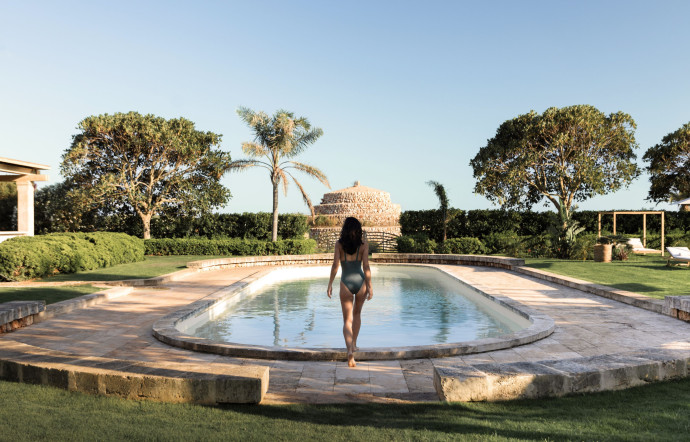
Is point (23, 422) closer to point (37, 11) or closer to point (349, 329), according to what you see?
point (349, 329)

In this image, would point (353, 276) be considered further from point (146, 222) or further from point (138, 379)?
point (146, 222)

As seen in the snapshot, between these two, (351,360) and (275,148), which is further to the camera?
(275,148)

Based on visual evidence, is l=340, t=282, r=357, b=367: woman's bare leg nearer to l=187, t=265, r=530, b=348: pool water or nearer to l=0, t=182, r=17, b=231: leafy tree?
l=187, t=265, r=530, b=348: pool water

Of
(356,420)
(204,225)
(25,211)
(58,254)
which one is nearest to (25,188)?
(25,211)

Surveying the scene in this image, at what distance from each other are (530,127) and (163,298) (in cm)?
2097

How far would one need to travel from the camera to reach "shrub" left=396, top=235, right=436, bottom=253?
973 inches

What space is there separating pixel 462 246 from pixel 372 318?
48.8 ft

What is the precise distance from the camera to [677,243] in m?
23.6

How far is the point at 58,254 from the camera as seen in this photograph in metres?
15.2

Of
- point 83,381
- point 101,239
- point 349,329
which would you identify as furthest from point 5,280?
point 349,329

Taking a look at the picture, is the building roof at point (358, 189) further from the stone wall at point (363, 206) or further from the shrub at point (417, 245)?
the shrub at point (417, 245)

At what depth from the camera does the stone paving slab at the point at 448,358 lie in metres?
4.59

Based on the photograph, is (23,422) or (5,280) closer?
(23,422)

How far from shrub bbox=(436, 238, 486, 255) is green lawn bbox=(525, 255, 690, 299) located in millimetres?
6219
